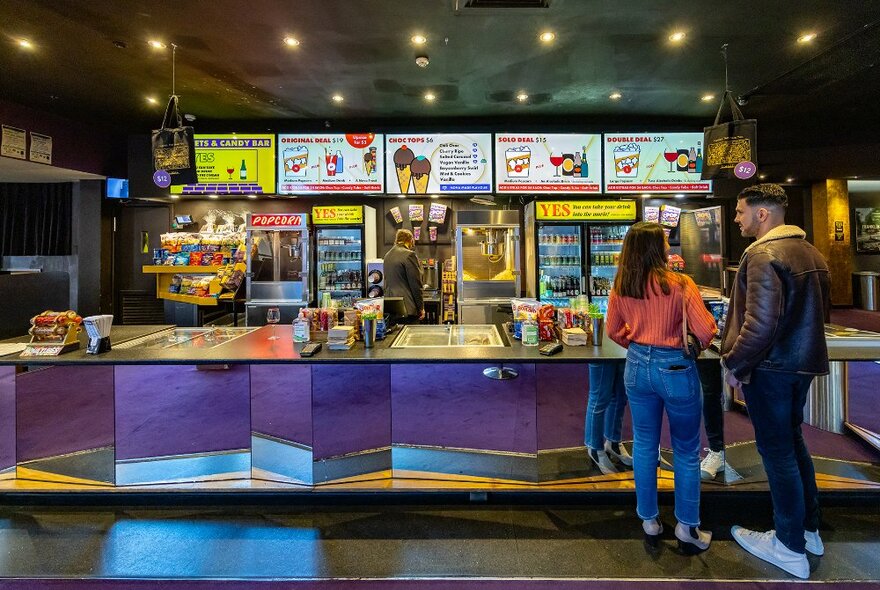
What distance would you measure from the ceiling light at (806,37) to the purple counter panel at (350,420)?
4.70m

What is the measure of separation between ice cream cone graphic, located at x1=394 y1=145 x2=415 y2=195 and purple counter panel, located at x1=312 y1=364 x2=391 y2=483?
3.41 meters

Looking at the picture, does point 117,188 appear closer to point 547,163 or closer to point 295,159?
point 295,159

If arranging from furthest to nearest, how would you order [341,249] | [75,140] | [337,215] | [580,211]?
[341,249] < [337,215] < [580,211] < [75,140]

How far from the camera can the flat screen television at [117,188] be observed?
670 cm

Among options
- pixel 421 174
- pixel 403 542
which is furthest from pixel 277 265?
pixel 403 542

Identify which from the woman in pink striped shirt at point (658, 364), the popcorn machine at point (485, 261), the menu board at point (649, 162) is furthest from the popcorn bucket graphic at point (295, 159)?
the woman in pink striped shirt at point (658, 364)

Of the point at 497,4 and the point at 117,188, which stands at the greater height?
the point at 497,4

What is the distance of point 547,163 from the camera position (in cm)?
562

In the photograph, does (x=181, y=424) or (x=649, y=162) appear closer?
(x=181, y=424)

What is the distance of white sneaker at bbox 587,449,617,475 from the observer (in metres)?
2.65

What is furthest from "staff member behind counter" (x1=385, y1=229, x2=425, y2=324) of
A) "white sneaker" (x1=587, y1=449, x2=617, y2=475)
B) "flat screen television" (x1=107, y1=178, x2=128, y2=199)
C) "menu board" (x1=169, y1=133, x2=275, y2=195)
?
"flat screen television" (x1=107, y1=178, x2=128, y2=199)

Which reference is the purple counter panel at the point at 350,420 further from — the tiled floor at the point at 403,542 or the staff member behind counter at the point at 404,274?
the staff member behind counter at the point at 404,274

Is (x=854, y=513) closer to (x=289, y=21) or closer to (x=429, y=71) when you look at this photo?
(x=429, y=71)

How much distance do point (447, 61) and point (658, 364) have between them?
143 inches
